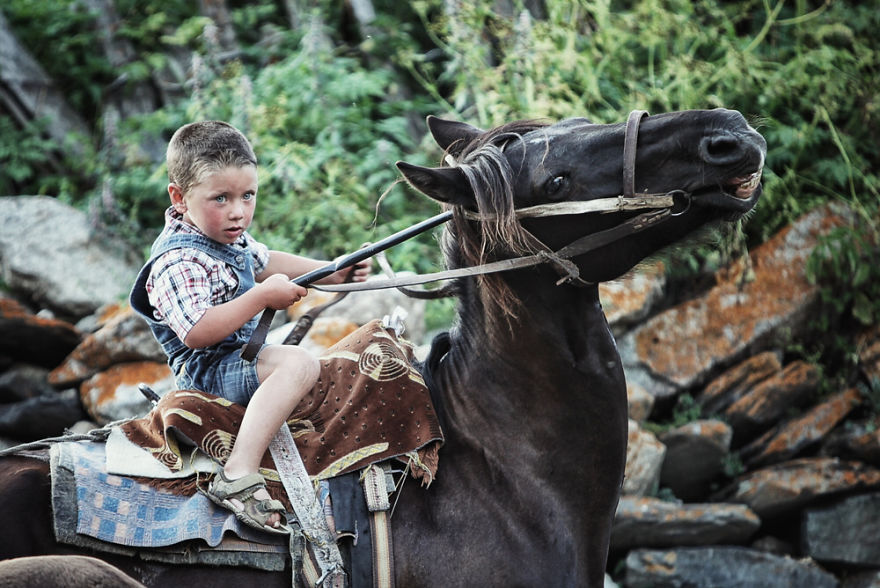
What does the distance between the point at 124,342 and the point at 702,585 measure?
136 inches

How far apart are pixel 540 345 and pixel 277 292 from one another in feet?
2.28

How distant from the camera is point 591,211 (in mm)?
2227

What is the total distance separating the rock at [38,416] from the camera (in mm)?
4613

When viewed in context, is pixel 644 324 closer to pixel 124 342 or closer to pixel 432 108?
pixel 432 108

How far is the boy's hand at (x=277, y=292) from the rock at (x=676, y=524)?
10.2 feet

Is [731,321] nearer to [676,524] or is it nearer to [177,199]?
[676,524]

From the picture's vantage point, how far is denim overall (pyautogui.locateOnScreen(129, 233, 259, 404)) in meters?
2.30

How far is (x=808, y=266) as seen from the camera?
→ 566 centimetres

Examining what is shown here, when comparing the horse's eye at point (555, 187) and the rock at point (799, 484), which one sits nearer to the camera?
the horse's eye at point (555, 187)

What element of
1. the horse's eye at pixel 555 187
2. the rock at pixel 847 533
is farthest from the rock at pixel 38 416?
the rock at pixel 847 533

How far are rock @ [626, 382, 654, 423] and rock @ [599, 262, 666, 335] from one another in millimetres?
443

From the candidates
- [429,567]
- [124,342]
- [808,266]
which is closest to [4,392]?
[124,342]

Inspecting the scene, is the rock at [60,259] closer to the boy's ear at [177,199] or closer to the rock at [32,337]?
the rock at [32,337]

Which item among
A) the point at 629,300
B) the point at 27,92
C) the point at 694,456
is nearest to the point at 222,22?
the point at 27,92
